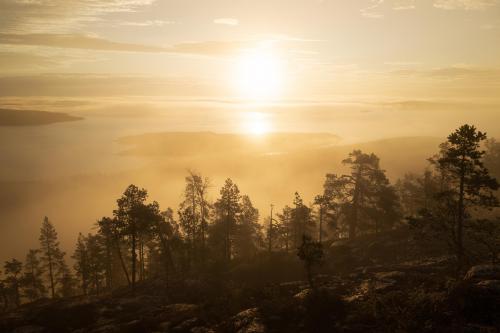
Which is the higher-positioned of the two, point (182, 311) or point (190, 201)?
point (190, 201)

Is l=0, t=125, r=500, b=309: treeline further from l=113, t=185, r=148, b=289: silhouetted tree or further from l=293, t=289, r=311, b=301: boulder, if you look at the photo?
l=293, t=289, r=311, b=301: boulder

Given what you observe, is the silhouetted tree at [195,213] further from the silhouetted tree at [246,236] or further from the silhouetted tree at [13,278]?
the silhouetted tree at [13,278]

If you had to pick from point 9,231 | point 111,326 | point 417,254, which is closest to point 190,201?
point 111,326

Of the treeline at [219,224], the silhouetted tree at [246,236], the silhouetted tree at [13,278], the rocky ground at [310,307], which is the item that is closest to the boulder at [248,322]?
the rocky ground at [310,307]

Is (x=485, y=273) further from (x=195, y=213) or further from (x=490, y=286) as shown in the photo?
(x=195, y=213)

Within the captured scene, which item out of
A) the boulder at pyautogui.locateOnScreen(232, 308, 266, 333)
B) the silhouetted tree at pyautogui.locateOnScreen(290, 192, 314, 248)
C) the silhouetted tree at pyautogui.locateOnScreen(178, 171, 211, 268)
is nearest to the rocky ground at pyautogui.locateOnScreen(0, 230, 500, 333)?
the boulder at pyautogui.locateOnScreen(232, 308, 266, 333)

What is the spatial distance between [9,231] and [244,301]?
193m

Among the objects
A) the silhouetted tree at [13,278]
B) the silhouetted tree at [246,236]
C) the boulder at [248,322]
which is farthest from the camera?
the silhouetted tree at [246,236]

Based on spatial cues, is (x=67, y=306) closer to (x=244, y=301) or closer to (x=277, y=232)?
(x=244, y=301)

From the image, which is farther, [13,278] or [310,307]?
[13,278]

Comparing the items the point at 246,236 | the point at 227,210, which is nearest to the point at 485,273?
the point at 227,210

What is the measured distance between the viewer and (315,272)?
4459 centimetres

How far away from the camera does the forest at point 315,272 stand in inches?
916

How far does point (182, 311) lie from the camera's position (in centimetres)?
3231
